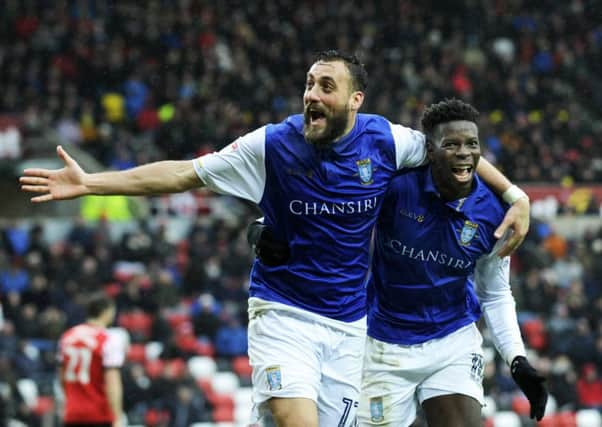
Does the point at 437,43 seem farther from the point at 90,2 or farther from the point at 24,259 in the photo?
the point at 24,259

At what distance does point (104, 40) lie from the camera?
21.0m

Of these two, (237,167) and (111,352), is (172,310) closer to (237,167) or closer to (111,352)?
(111,352)

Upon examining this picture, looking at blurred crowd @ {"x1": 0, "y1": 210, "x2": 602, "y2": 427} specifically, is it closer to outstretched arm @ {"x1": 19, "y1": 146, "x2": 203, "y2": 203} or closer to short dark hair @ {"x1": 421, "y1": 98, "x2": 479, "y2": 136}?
outstretched arm @ {"x1": 19, "y1": 146, "x2": 203, "y2": 203}

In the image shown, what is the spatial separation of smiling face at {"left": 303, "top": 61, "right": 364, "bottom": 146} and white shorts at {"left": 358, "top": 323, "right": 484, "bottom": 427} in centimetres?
123

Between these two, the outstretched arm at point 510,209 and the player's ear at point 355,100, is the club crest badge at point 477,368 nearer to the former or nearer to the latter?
the outstretched arm at point 510,209

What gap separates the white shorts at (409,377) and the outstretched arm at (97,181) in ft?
4.86

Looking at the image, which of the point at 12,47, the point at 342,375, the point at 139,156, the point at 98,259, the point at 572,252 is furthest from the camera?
the point at 12,47

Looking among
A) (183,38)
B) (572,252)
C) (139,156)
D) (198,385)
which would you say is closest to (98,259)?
(198,385)

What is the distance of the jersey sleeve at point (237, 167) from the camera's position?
5.39 meters

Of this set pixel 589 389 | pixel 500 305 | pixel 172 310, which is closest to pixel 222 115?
pixel 172 310

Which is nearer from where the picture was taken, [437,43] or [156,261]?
[156,261]

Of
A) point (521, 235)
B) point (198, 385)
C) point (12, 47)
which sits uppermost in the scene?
point (12, 47)

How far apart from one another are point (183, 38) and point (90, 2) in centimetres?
190

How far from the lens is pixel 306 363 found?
539cm
